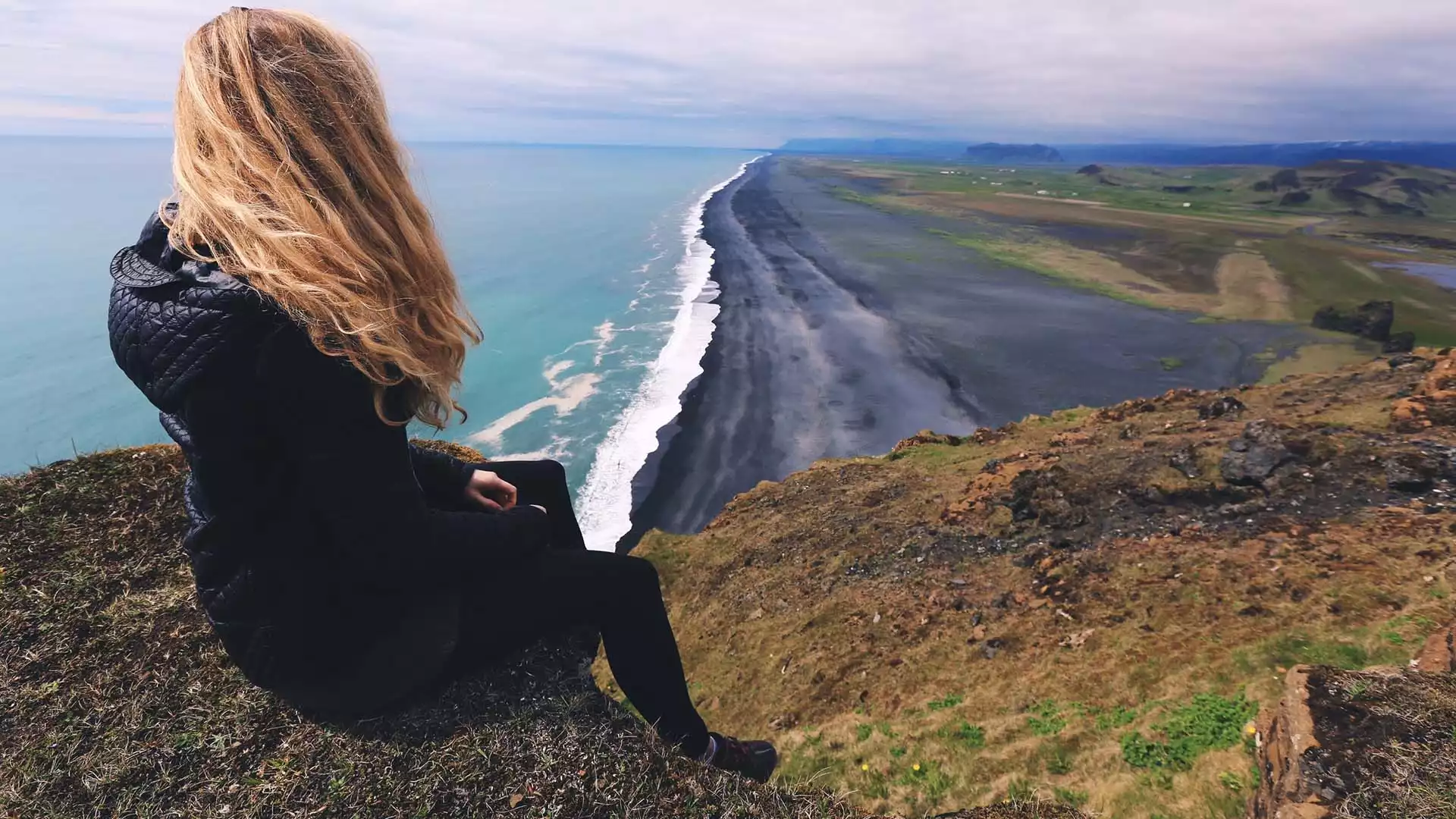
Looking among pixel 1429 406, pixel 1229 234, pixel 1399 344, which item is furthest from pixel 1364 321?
pixel 1229 234

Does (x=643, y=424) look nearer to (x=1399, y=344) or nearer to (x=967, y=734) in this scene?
(x=967, y=734)

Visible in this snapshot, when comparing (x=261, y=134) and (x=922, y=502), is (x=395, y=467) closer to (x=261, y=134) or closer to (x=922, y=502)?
(x=261, y=134)

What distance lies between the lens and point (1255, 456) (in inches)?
472

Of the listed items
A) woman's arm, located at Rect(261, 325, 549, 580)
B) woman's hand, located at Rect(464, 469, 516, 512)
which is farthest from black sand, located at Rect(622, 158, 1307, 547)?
woman's arm, located at Rect(261, 325, 549, 580)

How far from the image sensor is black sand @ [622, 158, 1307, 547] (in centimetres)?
2281

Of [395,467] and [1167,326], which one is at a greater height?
[395,467]

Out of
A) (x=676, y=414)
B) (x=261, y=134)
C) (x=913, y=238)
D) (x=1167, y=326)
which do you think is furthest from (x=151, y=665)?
(x=913, y=238)

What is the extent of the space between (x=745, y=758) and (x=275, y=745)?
7.74 ft

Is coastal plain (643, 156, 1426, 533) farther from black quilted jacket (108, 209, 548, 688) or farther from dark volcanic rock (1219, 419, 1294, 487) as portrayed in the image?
black quilted jacket (108, 209, 548, 688)

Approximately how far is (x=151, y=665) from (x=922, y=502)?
13.1 meters

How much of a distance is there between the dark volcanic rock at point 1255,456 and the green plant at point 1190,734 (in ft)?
22.6

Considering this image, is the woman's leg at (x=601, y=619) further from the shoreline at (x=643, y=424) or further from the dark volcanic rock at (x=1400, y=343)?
the dark volcanic rock at (x=1400, y=343)

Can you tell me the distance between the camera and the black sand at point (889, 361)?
2281 centimetres

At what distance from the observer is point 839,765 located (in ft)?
22.7
